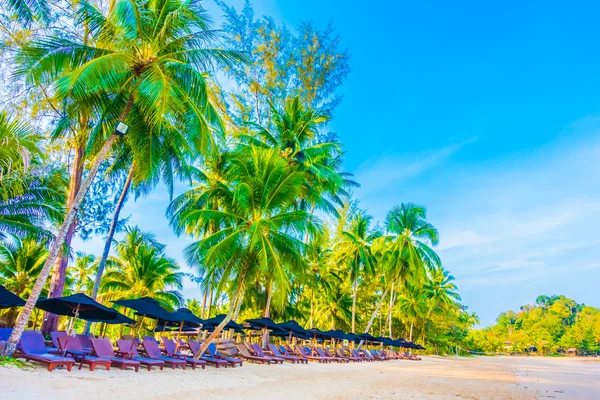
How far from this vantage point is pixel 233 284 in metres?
15.0

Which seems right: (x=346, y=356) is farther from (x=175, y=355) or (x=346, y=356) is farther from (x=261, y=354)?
(x=175, y=355)

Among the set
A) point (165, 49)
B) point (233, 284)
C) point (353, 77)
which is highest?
point (353, 77)

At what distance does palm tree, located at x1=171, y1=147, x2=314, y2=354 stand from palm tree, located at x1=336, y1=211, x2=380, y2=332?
13.9 meters

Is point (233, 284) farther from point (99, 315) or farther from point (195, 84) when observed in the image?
point (195, 84)

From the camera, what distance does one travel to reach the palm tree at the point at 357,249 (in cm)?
2875

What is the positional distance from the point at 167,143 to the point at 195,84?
3.34m

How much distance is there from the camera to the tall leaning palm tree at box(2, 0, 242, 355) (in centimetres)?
959

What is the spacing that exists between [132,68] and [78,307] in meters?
6.50

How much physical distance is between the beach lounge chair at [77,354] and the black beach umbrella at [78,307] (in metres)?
0.85

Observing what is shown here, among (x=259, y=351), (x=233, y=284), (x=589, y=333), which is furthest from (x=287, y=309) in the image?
(x=589, y=333)

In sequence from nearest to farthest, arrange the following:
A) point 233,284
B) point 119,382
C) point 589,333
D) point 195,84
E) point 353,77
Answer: point 119,382 → point 195,84 → point 233,284 → point 353,77 → point 589,333

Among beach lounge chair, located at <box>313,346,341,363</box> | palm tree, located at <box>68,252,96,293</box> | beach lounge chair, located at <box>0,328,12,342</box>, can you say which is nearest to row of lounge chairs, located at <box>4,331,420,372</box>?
beach lounge chair, located at <box>0,328,12,342</box>

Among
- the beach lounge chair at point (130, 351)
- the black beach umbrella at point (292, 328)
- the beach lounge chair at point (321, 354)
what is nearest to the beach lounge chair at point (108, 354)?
the beach lounge chair at point (130, 351)

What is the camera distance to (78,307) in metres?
10.5
